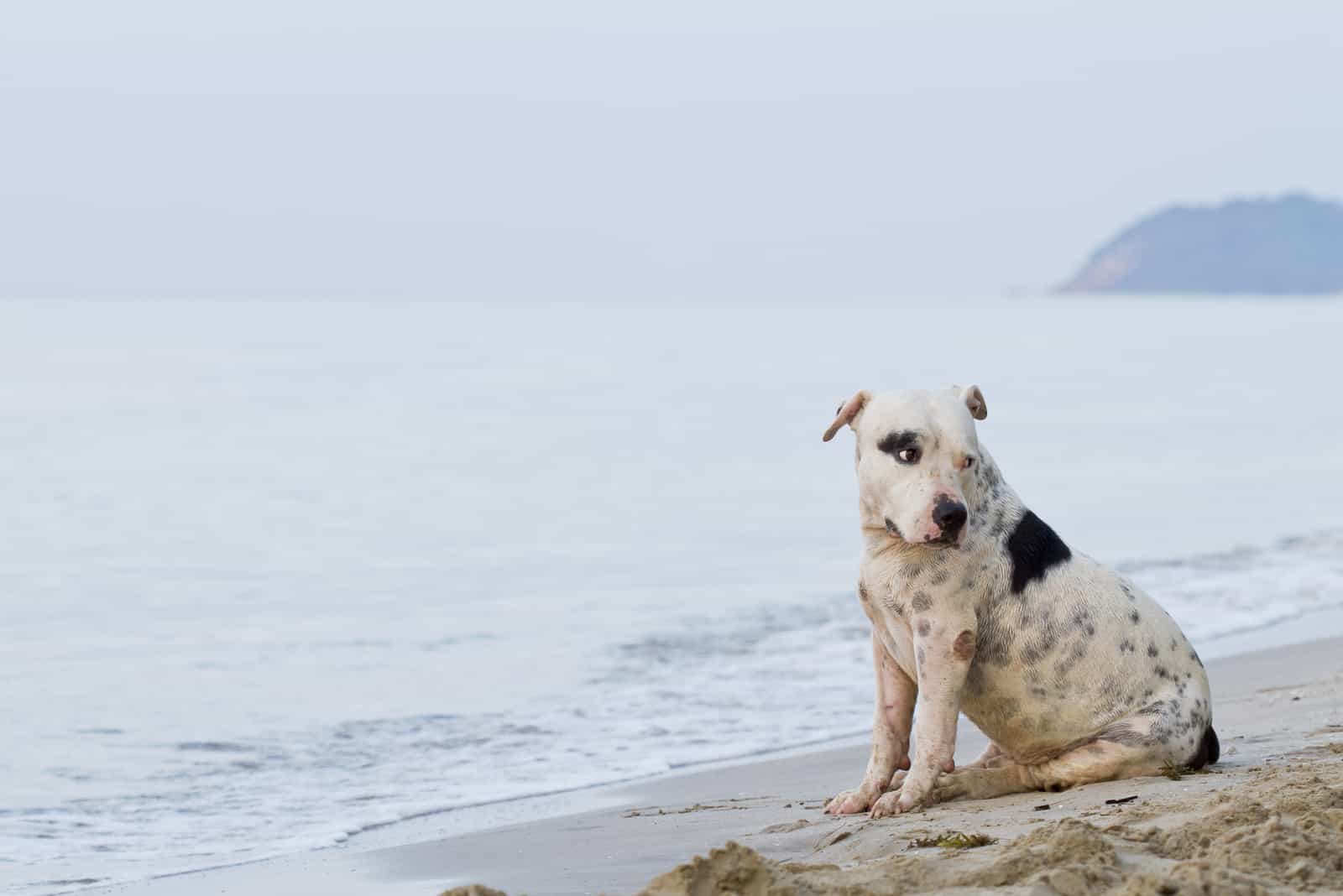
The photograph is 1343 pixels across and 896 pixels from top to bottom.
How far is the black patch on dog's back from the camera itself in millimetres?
5566

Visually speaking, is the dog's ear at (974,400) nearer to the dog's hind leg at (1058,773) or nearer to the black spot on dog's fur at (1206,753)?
the dog's hind leg at (1058,773)

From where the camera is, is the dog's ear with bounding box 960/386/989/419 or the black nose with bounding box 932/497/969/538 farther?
the dog's ear with bounding box 960/386/989/419

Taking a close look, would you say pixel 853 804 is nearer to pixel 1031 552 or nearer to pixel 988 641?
pixel 988 641

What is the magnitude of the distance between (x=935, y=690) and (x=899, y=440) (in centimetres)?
82

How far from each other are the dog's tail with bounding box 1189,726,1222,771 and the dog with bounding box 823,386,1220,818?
0.01 meters

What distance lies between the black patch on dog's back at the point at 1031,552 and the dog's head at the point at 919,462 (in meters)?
0.27

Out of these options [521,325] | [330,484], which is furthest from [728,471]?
[521,325]

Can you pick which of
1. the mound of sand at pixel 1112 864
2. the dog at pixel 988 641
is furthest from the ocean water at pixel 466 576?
the mound of sand at pixel 1112 864

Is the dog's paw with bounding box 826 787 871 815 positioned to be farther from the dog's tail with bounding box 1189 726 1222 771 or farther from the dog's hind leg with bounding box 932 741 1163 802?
the dog's tail with bounding box 1189 726 1222 771

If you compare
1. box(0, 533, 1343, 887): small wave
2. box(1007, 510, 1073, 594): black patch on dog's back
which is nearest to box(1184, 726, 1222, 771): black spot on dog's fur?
box(1007, 510, 1073, 594): black patch on dog's back

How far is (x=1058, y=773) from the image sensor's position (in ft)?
18.6

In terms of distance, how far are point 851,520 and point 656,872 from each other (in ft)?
47.3

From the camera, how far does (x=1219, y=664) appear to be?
10070 millimetres

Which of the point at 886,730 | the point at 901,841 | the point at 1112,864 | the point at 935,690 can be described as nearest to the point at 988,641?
the point at 935,690
